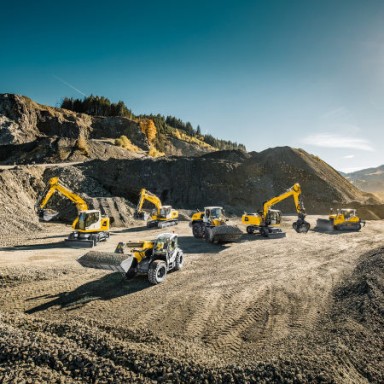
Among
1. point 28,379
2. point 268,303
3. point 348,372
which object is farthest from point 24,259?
point 348,372

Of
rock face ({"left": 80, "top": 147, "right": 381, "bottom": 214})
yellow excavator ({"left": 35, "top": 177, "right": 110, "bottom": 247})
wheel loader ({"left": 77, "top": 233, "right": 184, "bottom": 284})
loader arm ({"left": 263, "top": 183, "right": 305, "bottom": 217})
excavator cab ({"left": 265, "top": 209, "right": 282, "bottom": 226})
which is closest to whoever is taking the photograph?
wheel loader ({"left": 77, "top": 233, "right": 184, "bottom": 284})

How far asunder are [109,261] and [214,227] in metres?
9.01

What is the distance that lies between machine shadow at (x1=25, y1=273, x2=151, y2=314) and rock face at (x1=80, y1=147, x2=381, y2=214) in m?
26.0

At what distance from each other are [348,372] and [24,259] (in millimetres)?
13048

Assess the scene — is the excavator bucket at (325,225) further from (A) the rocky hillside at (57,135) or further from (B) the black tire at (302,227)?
(A) the rocky hillside at (57,135)

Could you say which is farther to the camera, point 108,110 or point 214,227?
point 108,110

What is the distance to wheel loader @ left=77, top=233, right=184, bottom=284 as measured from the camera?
907 centimetres

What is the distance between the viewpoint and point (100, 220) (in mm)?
17156

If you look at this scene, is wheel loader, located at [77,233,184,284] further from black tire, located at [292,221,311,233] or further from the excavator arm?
black tire, located at [292,221,311,233]

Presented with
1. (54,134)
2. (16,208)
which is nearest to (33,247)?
(16,208)

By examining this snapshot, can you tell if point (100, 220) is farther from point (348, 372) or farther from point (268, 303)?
point (348, 372)

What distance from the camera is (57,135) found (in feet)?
185

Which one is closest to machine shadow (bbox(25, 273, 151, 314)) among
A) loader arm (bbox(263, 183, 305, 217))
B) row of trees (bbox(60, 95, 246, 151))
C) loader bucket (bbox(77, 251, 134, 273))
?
loader bucket (bbox(77, 251, 134, 273))

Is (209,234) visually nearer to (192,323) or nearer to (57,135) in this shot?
(192,323)
